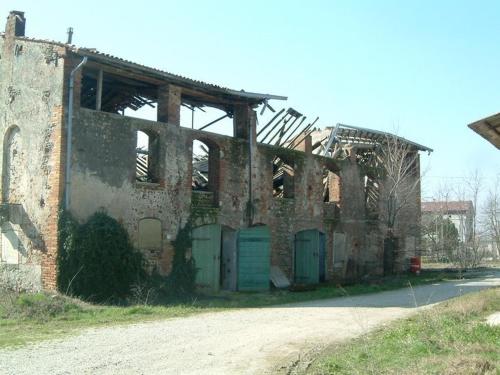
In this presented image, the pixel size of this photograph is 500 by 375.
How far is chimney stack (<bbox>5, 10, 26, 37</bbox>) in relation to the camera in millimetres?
17859

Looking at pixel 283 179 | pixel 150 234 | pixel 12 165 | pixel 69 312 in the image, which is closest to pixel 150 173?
pixel 150 234

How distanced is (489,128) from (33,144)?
1290 centimetres

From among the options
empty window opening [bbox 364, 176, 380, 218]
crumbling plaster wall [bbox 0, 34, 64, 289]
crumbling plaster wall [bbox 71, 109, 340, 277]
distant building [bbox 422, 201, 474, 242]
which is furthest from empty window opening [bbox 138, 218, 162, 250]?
distant building [bbox 422, 201, 474, 242]

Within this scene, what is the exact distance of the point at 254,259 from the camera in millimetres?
19891

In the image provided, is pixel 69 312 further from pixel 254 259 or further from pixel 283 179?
pixel 283 179

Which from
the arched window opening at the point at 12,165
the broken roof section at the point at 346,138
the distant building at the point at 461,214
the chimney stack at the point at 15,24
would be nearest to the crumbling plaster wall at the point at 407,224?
the broken roof section at the point at 346,138

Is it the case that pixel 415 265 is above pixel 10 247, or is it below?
below

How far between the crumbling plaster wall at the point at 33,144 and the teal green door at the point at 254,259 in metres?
6.43

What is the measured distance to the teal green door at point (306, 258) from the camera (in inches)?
893

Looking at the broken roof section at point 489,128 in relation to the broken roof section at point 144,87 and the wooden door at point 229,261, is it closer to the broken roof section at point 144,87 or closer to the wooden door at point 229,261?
the broken roof section at point 144,87

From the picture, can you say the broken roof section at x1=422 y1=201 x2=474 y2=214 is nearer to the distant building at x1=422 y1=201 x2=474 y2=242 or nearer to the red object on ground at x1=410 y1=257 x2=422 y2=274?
the distant building at x1=422 y1=201 x2=474 y2=242

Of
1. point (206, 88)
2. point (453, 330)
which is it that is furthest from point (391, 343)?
point (206, 88)

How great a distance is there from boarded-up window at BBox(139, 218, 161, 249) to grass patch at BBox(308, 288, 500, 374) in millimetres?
8415

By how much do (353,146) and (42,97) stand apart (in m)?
14.2
